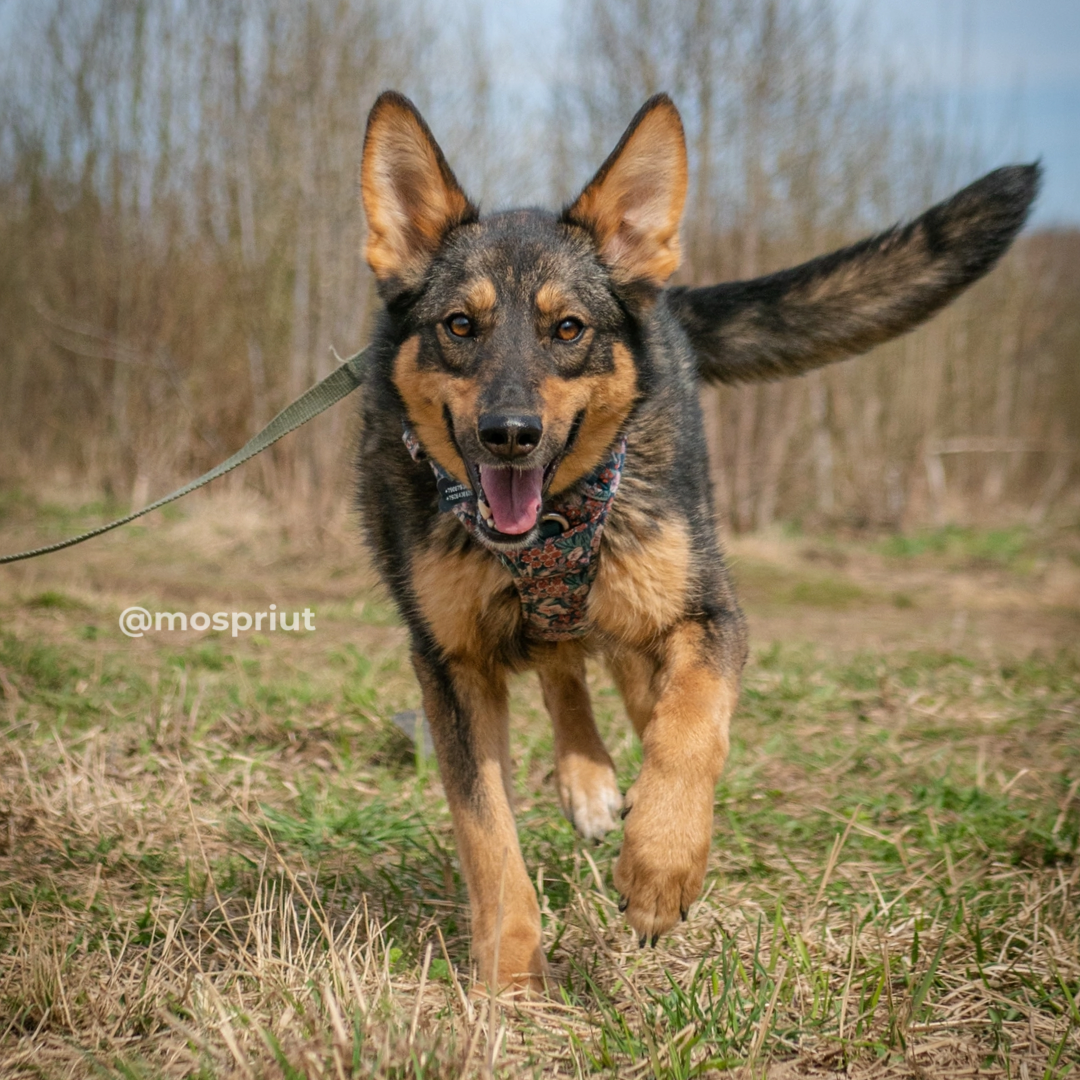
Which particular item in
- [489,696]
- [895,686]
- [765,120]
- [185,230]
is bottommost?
[895,686]

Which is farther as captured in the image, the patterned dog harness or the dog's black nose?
the patterned dog harness

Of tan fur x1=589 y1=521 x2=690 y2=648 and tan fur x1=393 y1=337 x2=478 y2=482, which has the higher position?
tan fur x1=393 y1=337 x2=478 y2=482

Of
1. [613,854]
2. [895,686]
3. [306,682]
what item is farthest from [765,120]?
[613,854]

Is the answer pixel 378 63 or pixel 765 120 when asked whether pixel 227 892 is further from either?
pixel 765 120

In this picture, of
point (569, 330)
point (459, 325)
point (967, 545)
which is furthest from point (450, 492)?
point (967, 545)

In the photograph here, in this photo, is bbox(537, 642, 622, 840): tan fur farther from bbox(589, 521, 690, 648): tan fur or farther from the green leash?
the green leash

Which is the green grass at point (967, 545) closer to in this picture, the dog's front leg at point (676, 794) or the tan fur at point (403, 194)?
the dog's front leg at point (676, 794)

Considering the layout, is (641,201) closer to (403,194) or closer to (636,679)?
(403,194)

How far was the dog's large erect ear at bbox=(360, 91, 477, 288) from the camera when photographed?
10.5 ft

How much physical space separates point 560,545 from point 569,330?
2.08ft

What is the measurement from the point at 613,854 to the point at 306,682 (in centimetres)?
233

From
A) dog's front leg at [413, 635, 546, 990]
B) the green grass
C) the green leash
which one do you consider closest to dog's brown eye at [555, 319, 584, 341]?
the green leash

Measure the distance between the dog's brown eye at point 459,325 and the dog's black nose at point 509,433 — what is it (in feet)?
1.40

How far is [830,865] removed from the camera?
311 cm
